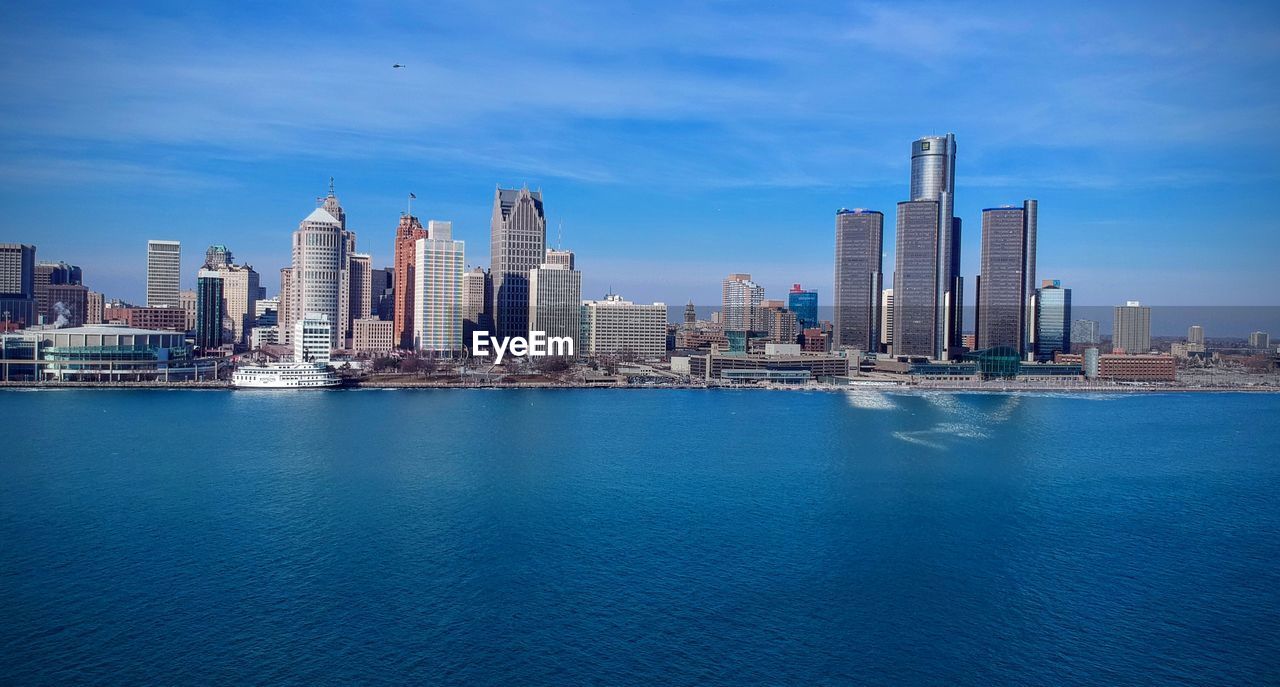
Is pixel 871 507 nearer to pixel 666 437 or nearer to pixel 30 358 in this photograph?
pixel 666 437

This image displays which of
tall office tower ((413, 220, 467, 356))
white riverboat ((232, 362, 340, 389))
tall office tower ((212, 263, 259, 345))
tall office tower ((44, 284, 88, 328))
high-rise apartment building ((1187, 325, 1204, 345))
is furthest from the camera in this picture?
high-rise apartment building ((1187, 325, 1204, 345))

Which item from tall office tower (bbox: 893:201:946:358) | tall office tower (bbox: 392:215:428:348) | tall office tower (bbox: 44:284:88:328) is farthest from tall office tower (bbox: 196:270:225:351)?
tall office tower (bbox: 893:201:946:358)

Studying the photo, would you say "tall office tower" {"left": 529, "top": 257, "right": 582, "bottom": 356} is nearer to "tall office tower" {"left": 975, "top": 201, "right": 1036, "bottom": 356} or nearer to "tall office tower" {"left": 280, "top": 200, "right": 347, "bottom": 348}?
"tall office tower" {"left": 280, "top": 200, "right": 347, "bottom": 348}

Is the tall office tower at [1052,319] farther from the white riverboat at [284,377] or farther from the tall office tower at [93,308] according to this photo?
the tall office tower at [93,308]

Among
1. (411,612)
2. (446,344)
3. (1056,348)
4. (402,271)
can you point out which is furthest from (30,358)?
(1056,348)

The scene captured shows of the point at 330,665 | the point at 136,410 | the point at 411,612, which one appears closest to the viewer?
the point at 330,665

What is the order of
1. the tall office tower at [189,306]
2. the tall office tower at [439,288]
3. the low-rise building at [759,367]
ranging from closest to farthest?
1. the low-rise building at [759,367]
2. the tall office tower at [439,288]
3. the tall office tower at [189,306]

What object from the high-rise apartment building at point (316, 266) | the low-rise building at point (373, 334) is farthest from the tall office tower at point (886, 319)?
the high-rise apartment building at point (316, 266)
